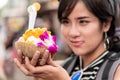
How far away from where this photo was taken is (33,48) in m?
2.77

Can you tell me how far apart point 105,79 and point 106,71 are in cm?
7

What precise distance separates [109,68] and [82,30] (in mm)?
340

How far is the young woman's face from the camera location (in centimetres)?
304

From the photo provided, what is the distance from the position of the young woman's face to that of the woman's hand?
12.3 inches

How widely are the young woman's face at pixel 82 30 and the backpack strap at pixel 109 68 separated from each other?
163mm

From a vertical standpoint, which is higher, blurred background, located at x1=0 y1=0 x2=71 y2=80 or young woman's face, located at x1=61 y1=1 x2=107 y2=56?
young woman's face, located at x1=61 y1=1 x2=107 y2=56

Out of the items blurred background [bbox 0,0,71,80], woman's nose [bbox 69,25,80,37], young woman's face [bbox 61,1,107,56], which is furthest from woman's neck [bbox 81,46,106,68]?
blurred background [bbox 0,0,71,80]

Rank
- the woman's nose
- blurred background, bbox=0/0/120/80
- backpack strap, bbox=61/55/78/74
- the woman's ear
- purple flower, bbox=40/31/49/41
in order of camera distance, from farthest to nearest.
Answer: blurred background, bbox=0/0/120/80 < backpack strap, bbox=61/55/78/74 < the woman's ear < the woman's nose < purple flower, bbox=40/31/49/41

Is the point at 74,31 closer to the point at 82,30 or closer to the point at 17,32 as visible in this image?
the point at 82,30

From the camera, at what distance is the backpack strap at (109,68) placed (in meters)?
2.92

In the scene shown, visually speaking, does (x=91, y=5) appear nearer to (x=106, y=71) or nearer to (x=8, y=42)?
(x=106, y=71)

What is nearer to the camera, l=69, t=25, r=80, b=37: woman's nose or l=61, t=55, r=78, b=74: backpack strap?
l=69, t=25, r=80, b=37: woman's nose

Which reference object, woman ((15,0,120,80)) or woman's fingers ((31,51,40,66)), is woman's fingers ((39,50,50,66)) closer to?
woman's fingers ((31,51,40,66))

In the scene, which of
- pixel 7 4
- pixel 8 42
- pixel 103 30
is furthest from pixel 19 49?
pixel 7 4
